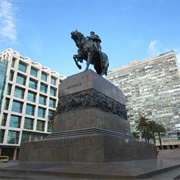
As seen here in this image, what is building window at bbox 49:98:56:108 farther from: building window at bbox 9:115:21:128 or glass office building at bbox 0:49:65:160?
building window at bbox 9:115:21:128

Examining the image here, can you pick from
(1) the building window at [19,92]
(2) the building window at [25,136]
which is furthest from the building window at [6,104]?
(2) the building window at [25,136]

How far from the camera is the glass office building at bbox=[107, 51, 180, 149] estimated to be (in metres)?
86.3

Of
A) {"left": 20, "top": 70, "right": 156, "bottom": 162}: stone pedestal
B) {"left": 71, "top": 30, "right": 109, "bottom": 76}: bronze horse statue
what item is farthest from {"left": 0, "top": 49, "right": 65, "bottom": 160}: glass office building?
{"left": 20, "top": 70, "right": 156, "bottom": 162}: stone pedestal

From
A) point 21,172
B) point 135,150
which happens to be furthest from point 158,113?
point 21,172

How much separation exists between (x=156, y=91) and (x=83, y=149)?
90.3m

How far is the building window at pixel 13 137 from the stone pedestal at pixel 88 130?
1526 inches

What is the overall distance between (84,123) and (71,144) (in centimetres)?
207

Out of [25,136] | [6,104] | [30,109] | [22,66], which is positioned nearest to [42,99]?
[30,109]

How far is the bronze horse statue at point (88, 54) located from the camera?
576 inches

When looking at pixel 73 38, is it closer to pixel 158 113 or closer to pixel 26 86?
pixel 26 86

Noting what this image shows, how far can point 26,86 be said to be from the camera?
53938 mm

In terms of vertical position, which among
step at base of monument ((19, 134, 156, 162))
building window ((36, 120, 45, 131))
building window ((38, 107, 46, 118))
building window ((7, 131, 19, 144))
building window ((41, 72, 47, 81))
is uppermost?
building window ((41, 72, 47, 81))

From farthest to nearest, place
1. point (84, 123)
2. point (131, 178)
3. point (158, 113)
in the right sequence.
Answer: point (158, 113)
point (84, 123)
point (131, 178)

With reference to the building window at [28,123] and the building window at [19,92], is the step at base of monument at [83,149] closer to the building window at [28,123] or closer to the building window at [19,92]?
the building window at [28,123]
